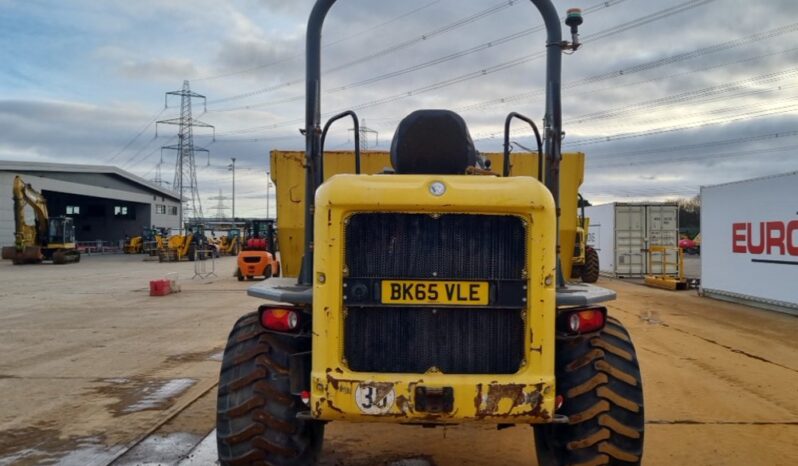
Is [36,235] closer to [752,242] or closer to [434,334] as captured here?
[752,242]

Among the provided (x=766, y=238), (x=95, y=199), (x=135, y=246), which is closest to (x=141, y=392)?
(x=766, y=238)

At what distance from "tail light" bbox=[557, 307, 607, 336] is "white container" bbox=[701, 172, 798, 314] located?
12.5 metres

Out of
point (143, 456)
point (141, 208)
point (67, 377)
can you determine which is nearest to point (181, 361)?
point (67, 377)

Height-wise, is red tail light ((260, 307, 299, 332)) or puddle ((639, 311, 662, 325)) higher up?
red tail light ((260, 307, 299, 332))

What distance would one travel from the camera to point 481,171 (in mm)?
4273

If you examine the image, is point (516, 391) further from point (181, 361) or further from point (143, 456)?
point (181, 361)

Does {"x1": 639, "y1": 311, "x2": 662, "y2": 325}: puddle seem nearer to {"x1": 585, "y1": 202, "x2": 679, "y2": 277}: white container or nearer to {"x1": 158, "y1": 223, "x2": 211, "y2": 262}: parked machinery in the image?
{"x1": 585, "y1": 202, "x2": 679, "y2": 277}: white container

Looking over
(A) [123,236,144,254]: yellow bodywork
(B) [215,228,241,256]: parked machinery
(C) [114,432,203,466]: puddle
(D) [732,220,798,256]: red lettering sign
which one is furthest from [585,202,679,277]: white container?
(A) [123,236,144,254]: yellow bodywork

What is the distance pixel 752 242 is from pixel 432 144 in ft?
47.3

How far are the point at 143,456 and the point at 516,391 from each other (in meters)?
3.18

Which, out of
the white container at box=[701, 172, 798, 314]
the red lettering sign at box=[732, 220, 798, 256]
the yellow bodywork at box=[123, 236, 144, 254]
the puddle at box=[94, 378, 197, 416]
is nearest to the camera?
the puddle at box=[94, 378, 197, 416]

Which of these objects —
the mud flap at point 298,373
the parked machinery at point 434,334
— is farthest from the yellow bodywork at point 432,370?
the mud flap at point 298,373

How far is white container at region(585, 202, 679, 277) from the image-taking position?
25.8 meters

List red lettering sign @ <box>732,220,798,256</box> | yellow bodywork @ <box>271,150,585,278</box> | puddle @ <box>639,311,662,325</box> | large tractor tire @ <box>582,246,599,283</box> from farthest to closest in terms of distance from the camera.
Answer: large tractor tire @ <box>582,246,599,283</box>, red lettering sign @ <box>732,220,798,256</box>, puddle @ <box>639,311,662,325</box>, yellow bodywork @ <box>271,150,585,278</box>
